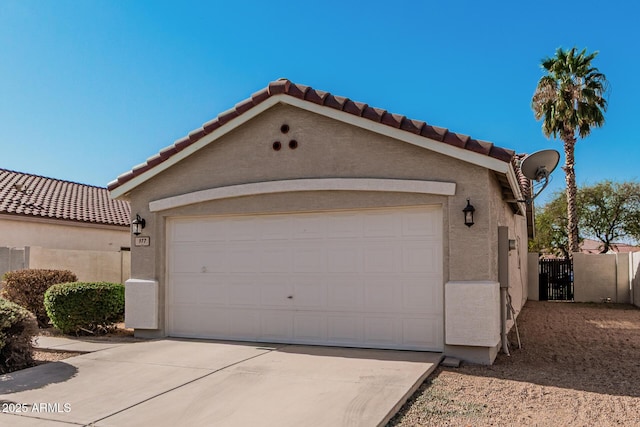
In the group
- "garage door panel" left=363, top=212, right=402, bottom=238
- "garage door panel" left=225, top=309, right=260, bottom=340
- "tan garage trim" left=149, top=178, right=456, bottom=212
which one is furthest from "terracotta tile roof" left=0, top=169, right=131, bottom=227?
"garage door panel" left=363, top=212, right=402, bottom=238

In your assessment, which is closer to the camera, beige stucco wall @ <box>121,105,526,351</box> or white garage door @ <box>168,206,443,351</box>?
beige stucco wall @ <box>121,105,526,351</box>

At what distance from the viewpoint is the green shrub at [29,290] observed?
40.5 ft

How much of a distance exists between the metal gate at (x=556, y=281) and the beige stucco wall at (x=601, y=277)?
3.18ft

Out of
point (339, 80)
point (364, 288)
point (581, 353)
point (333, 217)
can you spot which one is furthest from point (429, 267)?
point (339, 80)

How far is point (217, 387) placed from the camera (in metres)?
6.73

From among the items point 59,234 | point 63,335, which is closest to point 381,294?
point 63,335

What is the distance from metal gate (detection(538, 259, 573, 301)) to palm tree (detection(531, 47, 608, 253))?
6.80ft

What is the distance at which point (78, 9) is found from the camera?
41.0 ft

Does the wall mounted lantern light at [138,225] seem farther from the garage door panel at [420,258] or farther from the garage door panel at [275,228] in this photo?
the garage door panel at [420,258]

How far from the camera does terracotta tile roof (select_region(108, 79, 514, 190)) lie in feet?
27.5

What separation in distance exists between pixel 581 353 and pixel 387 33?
10046 millimetres

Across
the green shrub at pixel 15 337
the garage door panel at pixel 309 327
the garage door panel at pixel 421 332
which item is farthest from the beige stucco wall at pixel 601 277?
the green shrub at pixel 15 337

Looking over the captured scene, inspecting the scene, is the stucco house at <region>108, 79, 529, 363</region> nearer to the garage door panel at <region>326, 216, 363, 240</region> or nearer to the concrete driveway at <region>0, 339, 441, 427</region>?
the garage door panel at <region>326, 216, 363, 240</region>

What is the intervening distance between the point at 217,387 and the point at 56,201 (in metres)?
16.1
